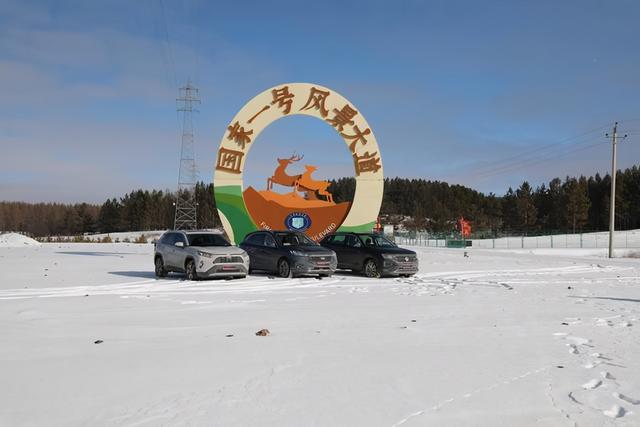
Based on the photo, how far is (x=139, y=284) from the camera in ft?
50.5

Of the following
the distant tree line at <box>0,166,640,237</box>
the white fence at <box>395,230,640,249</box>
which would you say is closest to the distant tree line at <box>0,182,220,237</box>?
the distant tree line at <box>0,166,640,237</box>

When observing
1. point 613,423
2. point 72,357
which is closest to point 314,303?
point 72,357

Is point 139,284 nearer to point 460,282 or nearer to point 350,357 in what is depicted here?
point 460,282

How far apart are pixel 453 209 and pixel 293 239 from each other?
111 metres

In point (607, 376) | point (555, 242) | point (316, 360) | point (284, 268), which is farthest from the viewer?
point (555, 242)

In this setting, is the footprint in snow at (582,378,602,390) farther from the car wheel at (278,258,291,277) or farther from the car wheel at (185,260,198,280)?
the car wheel at (278,258,291,277)

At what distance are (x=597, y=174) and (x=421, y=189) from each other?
125ft

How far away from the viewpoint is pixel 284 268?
18.5 m

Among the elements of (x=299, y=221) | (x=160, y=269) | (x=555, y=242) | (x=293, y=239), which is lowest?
(x=160, y=269)

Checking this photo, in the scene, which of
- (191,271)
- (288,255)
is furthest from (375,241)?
(191,271)

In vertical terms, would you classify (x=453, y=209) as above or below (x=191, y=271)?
above

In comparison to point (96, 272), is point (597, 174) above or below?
above

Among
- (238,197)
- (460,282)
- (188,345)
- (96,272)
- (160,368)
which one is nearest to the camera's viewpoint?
(160,368)

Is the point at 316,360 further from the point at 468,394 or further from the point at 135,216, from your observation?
the point at 135,216
